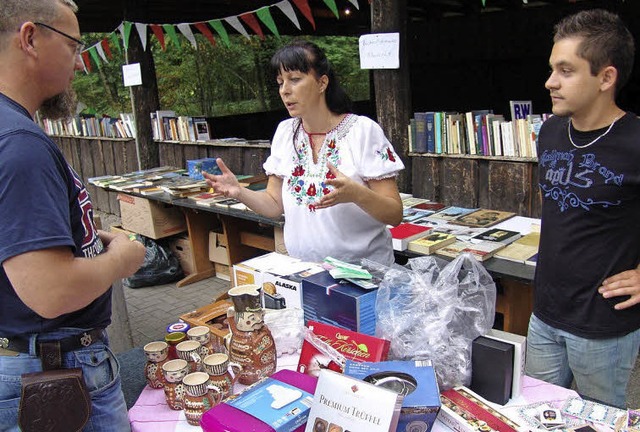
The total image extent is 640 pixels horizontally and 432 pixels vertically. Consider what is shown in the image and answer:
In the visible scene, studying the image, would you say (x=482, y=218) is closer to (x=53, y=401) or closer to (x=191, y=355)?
(x=191, y=355)

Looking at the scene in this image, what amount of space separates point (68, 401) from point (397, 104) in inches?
142

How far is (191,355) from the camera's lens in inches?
61.2

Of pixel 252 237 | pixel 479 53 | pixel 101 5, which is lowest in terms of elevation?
pixel 252 237

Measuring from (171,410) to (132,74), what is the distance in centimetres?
621

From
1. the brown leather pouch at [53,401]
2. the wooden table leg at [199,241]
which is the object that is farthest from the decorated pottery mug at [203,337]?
the wooden table leg at [199,241]

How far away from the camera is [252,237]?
197 inches

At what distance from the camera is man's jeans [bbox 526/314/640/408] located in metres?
1.70

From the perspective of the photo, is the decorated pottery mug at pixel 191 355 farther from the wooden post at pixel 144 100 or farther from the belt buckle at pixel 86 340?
the wooden post at pixel 144 100

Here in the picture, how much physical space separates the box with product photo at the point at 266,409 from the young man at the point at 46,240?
329 millimetres

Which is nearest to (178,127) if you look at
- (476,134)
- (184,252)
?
(184,252)

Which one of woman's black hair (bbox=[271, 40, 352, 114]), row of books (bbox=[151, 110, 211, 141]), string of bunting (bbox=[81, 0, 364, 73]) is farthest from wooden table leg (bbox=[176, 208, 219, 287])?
woman's black hair (bbox=[271, 40, 352, 114])

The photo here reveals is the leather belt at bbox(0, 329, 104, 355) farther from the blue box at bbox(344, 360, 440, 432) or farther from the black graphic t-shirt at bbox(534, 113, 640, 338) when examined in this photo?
the black graphic t-shirt at bbox(534, 113, 640, 338)

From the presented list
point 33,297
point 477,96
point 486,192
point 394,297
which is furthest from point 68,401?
point 477,96

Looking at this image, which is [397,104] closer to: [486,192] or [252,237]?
[486,192]
